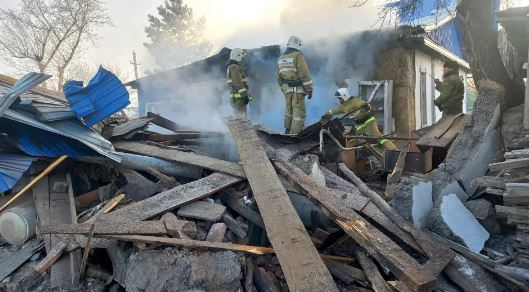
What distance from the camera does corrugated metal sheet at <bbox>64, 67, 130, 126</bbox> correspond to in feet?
14.9

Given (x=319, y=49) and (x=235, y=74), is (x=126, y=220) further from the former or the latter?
(x=319, y=49)

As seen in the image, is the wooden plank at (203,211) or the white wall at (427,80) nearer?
the wooden plank at (203,211)

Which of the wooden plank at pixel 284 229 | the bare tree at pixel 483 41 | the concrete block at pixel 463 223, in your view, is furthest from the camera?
the bare tree at pixel 483 41

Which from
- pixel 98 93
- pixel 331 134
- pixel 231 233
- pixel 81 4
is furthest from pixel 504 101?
pixel 81 4

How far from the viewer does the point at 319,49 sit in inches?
386

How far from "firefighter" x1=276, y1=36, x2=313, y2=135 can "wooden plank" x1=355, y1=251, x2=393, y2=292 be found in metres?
4.34

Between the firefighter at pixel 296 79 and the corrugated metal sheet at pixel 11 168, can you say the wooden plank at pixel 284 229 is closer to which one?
the corrugated metal sheet at pixel 11 168

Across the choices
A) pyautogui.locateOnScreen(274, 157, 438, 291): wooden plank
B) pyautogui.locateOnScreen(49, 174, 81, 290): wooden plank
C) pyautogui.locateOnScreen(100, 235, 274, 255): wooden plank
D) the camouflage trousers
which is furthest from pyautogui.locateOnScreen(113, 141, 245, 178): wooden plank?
the camouflage trousers

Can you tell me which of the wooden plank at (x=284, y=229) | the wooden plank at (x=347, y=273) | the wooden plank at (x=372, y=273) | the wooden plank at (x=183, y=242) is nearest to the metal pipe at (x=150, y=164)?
the wooden plank at (x=284, y=229)

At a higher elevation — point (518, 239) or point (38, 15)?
point (38, 15)

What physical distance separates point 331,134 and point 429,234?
229 cm

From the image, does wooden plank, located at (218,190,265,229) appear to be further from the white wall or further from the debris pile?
the white wall

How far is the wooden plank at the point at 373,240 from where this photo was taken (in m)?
2.54

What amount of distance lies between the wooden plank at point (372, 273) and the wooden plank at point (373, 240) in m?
0.11
